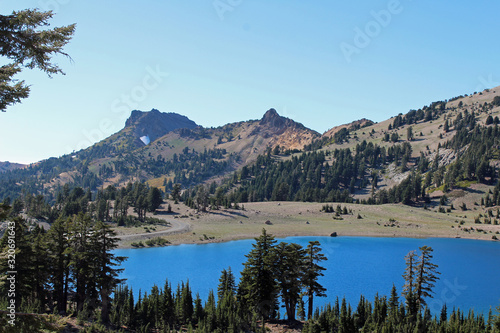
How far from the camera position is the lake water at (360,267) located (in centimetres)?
6131

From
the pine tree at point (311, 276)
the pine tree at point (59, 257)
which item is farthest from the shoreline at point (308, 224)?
the pine tree at point (311, 276)

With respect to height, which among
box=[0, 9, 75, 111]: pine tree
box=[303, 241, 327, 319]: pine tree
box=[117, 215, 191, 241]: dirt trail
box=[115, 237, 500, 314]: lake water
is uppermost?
box=[0, 9, 75, 111]: pine tree

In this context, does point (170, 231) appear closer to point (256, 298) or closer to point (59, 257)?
point (59, 257)

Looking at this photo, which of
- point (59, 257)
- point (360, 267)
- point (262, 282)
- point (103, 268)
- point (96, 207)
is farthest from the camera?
point (96, 207)

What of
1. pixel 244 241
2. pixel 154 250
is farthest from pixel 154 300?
pixel 244 241

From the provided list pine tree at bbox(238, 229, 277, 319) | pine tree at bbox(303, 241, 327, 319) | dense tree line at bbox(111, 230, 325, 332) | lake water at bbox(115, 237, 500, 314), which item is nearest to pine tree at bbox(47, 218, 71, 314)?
dense tree line at bbox(111, 230, 325, 332)

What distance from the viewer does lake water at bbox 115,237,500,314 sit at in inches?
2414

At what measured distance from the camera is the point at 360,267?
78.4 metres

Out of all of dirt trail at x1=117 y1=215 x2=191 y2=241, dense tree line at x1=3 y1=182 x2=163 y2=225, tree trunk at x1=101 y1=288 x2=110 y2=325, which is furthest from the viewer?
dense tree line at x1=3 y1=182 x2=163 y2=225

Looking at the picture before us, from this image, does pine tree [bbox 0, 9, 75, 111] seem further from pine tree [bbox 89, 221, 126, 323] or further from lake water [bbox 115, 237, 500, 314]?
lake water [bbox 115, 237, 500, 314]

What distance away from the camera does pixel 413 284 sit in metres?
41.4

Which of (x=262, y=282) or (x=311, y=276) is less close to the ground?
(x=311, y=276)

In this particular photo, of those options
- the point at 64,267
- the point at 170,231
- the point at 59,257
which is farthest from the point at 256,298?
the point at 170,231

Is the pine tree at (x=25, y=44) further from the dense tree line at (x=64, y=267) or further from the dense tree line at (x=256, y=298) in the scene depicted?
the dense tree line at (x=256, y=298)
